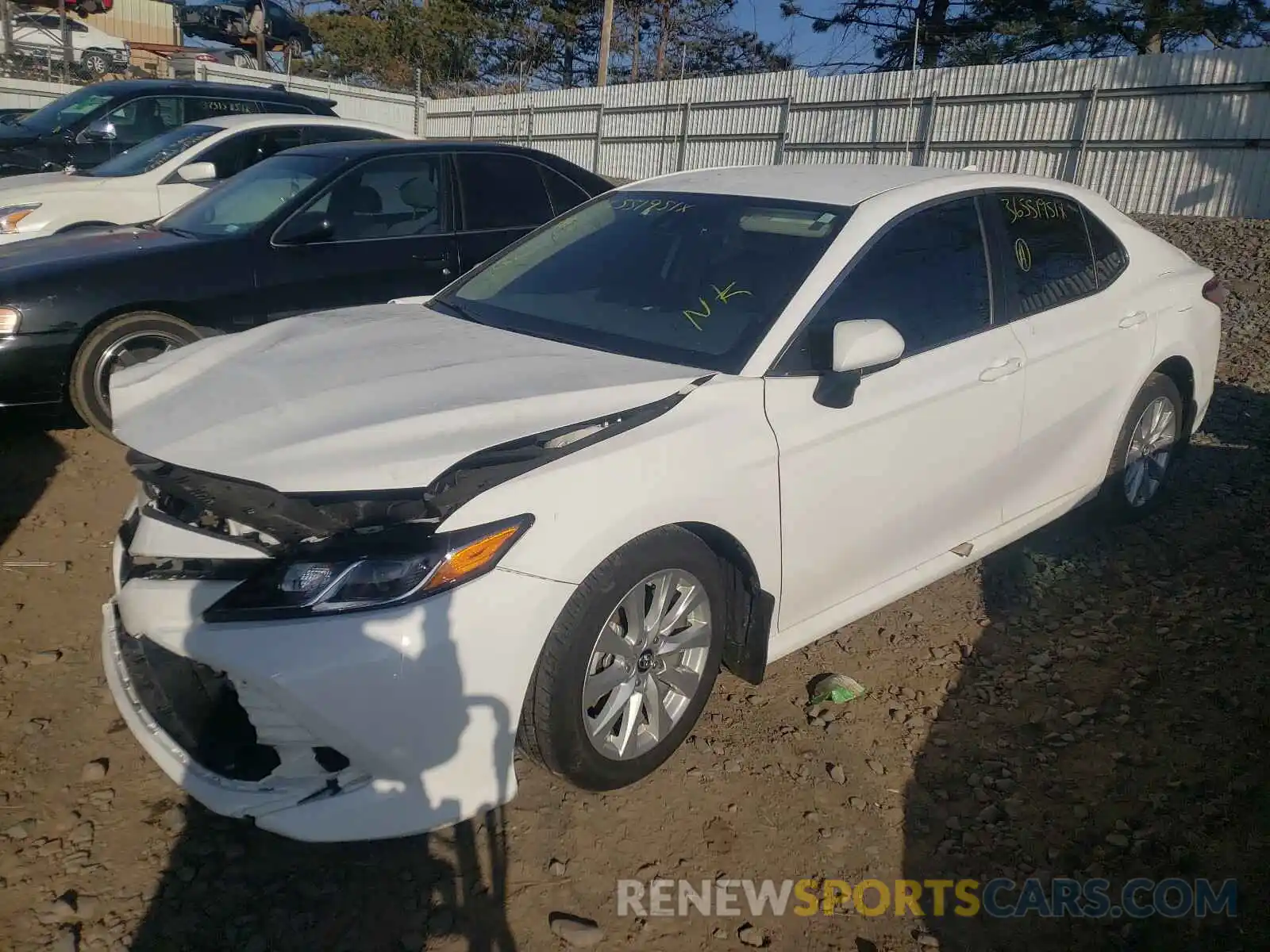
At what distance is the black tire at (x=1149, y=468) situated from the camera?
14.2ft

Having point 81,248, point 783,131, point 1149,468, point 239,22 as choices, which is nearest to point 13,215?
point 81,248

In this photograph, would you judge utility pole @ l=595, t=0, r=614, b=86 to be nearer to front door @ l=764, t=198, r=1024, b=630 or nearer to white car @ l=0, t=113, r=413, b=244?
white car @ l=0, t=113, r=413, b=244

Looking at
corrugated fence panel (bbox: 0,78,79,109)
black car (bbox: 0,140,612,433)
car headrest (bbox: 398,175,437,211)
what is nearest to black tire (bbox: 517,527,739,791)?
A: black car (bbox: 0,140,612,433)

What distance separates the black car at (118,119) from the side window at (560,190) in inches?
195

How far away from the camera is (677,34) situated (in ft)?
116

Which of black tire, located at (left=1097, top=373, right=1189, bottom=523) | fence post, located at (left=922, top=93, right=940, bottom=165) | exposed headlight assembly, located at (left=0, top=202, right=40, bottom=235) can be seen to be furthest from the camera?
fence post, located at (left=922, top=93, right=940, bottom=165)

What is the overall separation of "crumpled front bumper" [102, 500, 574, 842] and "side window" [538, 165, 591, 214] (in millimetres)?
4431

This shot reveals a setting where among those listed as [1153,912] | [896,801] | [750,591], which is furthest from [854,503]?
[1153,912]

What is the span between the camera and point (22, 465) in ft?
16.3

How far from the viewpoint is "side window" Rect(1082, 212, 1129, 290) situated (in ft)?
13.8

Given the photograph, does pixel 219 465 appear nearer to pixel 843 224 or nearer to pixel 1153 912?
pixel 843 224

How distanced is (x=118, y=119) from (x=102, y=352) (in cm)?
628

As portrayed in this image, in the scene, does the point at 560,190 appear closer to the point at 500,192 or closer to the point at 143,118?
the point at 500,192

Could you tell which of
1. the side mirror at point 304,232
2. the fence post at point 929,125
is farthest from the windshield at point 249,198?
the fence post at point 929,125
